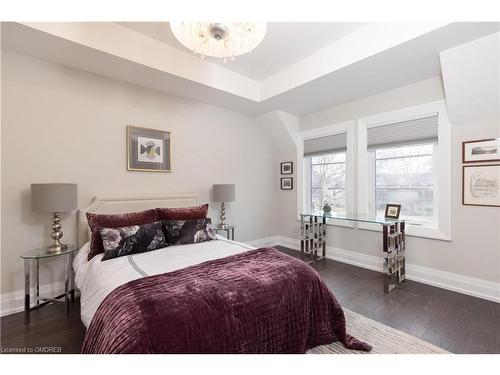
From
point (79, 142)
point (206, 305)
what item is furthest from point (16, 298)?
point (206, 305)

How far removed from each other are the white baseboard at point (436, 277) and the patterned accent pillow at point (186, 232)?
2.20m

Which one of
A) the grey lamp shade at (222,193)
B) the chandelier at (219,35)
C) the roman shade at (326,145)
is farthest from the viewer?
the roman shade at (326,145)

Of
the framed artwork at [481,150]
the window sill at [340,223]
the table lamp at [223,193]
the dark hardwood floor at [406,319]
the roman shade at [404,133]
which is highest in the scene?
the roman shade at [404,133]

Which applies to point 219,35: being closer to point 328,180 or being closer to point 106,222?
point 106,222

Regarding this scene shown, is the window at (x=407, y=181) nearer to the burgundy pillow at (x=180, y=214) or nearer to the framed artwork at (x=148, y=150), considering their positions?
the burgundy pillow at (x=180, y=214)

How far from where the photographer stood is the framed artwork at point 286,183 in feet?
14.5

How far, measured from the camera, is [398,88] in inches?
121

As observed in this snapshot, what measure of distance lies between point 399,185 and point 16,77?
181 inches

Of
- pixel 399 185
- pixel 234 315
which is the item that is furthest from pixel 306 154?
pixel 234 315

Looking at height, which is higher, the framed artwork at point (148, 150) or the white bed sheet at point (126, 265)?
the framed artwork at point (148, 150)

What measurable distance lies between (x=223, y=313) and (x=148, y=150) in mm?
2463

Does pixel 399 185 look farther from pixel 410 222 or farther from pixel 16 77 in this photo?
pixel 16 77

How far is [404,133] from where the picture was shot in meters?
3.07

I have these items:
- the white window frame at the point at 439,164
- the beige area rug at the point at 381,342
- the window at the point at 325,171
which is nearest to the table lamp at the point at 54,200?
the beige area rug at the point at 381,342
